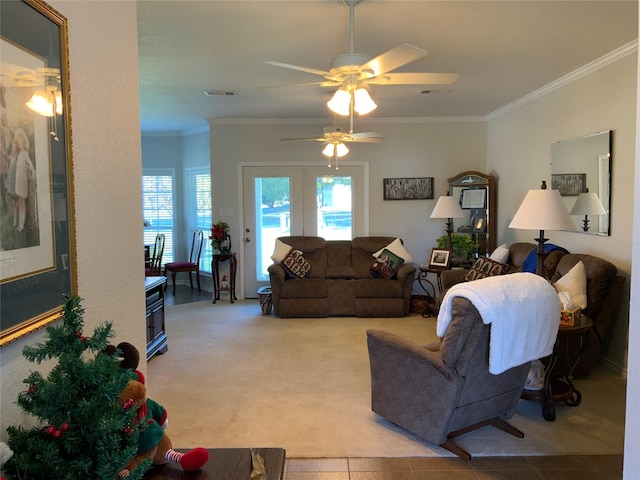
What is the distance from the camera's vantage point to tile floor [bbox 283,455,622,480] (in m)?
2.57

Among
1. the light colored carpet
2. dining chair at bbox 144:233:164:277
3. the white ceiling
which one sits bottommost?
the light colored carpet

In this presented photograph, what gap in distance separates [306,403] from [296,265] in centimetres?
286

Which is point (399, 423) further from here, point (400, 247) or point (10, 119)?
point (400, 247)

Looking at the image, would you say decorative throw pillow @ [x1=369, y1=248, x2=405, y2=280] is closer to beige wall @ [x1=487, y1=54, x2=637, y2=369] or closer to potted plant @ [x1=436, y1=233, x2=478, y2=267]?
potted plant @ [x1=436, y1=233, x2=478, y2=267]

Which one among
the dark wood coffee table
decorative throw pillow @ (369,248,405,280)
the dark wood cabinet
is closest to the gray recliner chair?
the dark wood coffee table

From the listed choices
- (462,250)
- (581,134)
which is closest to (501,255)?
(462,250)

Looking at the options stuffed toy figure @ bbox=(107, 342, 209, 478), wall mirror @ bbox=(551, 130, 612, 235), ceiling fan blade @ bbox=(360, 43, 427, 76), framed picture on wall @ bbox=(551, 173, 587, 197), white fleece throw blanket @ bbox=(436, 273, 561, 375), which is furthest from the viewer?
framed picture on wall @ bbox=(551, 173, 587, 197)

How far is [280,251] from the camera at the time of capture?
6.39 metres

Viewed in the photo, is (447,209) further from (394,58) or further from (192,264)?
(192,264)

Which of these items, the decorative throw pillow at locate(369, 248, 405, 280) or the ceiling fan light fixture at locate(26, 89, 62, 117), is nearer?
the ceiling fan light fixture at locate(26, 89, 62, 117)

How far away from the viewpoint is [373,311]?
6062mm

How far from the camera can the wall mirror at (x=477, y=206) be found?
671 cm

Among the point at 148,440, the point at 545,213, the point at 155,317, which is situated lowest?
the point at 155,317

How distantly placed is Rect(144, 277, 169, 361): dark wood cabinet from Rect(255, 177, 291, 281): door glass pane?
266 cm
